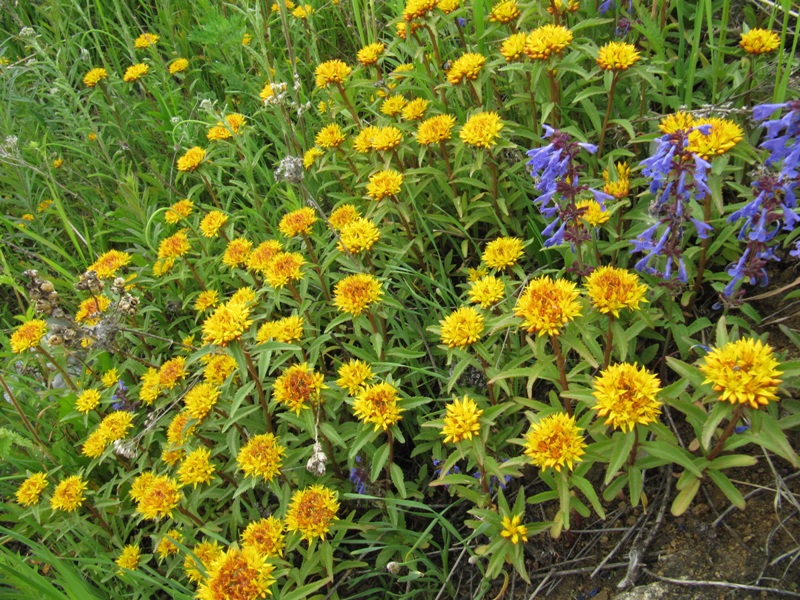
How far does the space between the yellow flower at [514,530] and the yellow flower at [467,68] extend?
1.77 meters

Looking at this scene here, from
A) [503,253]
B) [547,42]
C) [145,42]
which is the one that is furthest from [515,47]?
[145,42]

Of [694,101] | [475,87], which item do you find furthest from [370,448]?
[694,101]

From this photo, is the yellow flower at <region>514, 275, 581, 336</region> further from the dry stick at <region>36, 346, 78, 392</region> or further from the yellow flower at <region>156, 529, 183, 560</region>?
the dry stick at <region>36, 346, 78, 392</region>

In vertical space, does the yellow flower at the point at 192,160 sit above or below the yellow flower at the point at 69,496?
above

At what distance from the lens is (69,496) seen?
2271 millimetres

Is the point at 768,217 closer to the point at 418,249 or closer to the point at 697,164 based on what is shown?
the point at 697,164

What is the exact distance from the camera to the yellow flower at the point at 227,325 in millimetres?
1929

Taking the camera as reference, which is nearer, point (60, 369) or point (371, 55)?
point (60, 369)

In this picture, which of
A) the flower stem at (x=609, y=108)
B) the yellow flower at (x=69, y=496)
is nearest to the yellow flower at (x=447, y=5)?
the flower stem at (x=609, y=108)

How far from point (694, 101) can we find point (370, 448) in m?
1.97

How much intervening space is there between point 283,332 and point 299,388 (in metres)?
0.24

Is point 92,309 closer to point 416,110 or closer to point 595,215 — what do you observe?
point 416,110

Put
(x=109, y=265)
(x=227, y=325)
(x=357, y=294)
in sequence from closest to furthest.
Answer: (x=227, y=325) → (x=357, y=294) → (x=109, y=265)

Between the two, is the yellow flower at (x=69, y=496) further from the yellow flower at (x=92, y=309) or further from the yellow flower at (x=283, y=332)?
the yellow flower at (x=283, y=332)
